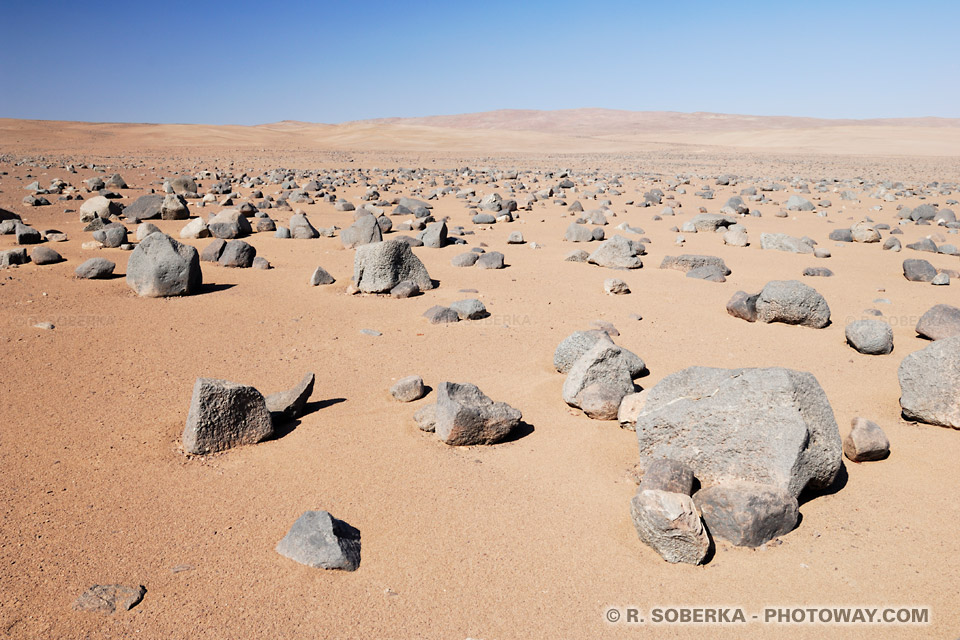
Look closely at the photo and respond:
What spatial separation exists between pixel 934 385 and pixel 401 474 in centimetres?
348

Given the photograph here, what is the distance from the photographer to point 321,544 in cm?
277

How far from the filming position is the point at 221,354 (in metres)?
5.20

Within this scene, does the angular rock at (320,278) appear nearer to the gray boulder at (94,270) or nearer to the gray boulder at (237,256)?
the gray boulder at (237,256)

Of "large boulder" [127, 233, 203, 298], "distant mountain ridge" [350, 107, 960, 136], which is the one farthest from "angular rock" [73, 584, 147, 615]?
"distant mountain ridge" [350, 107, 960, 136]

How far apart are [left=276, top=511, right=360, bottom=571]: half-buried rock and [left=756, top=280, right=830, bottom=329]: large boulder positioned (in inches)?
197

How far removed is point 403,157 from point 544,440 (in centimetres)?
3753

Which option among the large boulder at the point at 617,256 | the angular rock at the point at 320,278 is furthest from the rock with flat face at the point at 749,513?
the large boulder at the point at 617,256

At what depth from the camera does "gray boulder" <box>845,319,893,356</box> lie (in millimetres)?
5395

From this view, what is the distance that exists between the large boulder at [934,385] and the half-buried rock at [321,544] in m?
3.71

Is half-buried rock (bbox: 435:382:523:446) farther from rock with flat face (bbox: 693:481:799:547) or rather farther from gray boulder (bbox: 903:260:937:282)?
gray boulder (bbox: 903:260:937:282)

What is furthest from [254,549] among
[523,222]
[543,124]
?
[543,124]

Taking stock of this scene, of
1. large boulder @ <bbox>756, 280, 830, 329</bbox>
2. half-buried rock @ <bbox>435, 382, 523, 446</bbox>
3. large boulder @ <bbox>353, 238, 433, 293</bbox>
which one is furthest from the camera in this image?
large boulder @ <bbox>353, 238, 433, 293</bbox>

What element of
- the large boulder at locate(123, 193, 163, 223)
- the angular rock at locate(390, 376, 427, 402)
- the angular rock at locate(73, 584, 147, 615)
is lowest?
the angular rock at locate(73, 584, 147, 615)

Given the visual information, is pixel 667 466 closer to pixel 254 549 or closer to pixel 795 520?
pixel 795 520
